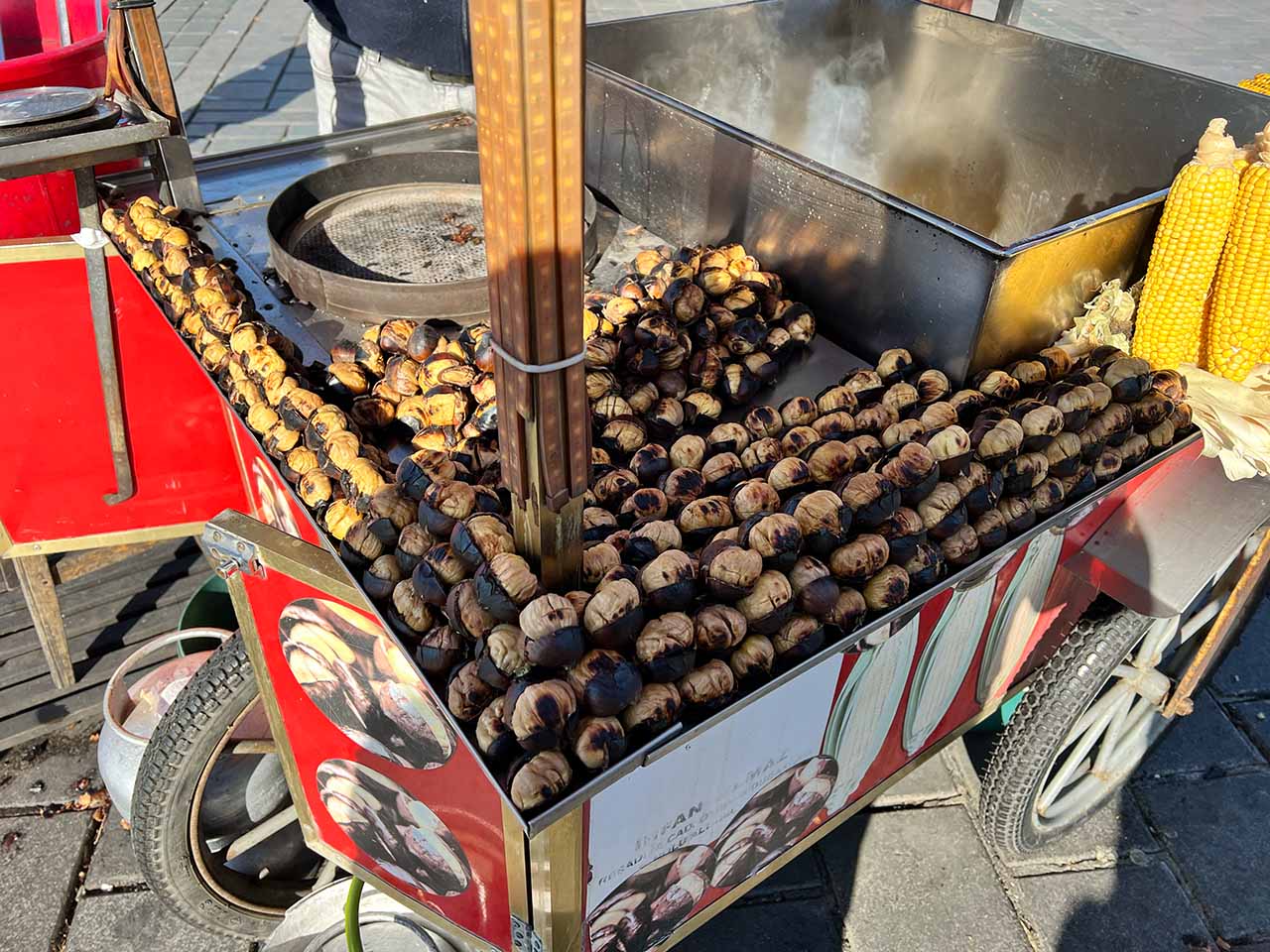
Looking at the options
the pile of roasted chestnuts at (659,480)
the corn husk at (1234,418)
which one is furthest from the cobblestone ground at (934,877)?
the pile of roasted chestnuts at (659,480)

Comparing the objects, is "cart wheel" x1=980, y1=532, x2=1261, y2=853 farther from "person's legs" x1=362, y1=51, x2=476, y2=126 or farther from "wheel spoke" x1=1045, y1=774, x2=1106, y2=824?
"person's legs" x1=362, y1=51, x2=476, y2=126

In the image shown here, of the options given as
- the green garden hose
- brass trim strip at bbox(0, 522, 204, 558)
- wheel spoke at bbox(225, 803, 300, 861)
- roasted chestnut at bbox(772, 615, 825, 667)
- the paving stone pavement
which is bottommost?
wheel spoke at bbox(225, 803, 300, 861)

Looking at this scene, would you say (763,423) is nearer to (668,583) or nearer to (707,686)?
(668,583)

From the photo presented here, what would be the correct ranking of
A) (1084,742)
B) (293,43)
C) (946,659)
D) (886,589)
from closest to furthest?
(886,589) < (946,659) < (1084,742) < (293,43)

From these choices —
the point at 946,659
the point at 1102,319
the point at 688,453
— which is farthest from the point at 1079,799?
the point at 688,453

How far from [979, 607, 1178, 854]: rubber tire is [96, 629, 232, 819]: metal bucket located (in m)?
2.49

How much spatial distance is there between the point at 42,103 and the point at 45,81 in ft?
2.06

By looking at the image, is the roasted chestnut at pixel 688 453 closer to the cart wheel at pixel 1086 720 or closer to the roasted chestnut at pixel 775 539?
the roasted chestnut at pixel 775 539

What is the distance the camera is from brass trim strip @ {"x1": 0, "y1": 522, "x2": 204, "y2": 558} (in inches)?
117

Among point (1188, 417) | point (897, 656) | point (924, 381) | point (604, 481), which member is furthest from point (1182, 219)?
point (604, 481)

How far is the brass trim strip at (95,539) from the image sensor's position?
2.97 m

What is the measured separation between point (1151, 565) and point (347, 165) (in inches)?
106

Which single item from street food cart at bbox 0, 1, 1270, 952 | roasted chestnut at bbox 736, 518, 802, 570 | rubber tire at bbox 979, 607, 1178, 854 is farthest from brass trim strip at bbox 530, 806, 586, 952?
rubber tire at bbox 979, 607, 1178, 854

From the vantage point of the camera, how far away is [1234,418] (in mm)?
2252
